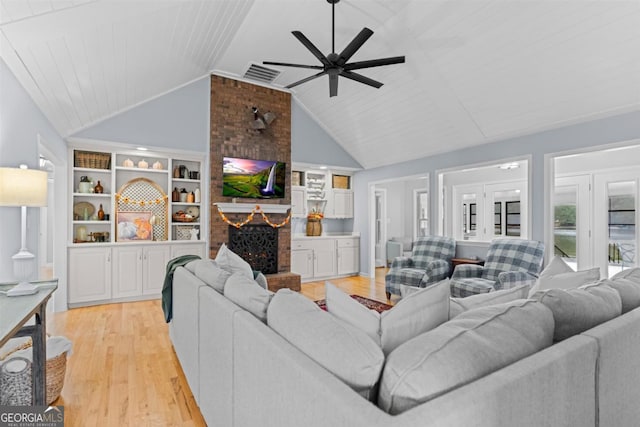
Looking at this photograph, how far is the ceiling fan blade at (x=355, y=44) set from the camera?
2.87 meters

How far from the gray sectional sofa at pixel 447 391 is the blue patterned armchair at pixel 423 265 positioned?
315 centimetres

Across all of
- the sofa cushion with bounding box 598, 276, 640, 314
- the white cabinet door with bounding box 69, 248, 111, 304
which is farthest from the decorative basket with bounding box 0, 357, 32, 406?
the sofa cushion with bounding box 598, 276, 640, 314

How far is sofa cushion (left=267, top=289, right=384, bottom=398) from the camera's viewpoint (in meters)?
0.89

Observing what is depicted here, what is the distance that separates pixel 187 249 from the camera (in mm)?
5125

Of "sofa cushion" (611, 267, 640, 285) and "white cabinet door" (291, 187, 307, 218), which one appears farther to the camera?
"white cabinet door" (291, 187, 307, 218)

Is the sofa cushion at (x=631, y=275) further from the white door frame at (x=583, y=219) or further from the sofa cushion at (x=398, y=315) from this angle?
the white door frame at (x=583, y=219)

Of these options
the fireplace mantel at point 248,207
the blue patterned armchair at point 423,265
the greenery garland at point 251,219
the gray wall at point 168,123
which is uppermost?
the gray wall at point 168,123

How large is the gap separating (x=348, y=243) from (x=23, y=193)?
5.46 m

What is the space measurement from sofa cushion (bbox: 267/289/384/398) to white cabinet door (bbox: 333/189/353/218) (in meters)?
5.77

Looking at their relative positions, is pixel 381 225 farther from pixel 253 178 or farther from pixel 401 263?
pixel 253 178

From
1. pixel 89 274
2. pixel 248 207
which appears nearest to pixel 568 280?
pixel 248 207

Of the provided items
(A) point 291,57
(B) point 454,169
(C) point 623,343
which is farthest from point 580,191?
(C) point 623,343

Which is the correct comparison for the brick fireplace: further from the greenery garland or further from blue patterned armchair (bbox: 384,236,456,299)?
blue patterned armchair (bbox: 384,236,456,299)

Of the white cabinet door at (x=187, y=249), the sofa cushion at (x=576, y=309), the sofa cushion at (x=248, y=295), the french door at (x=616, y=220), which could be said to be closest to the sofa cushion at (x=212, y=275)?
the sofa cushion at (x=248, y=295)
